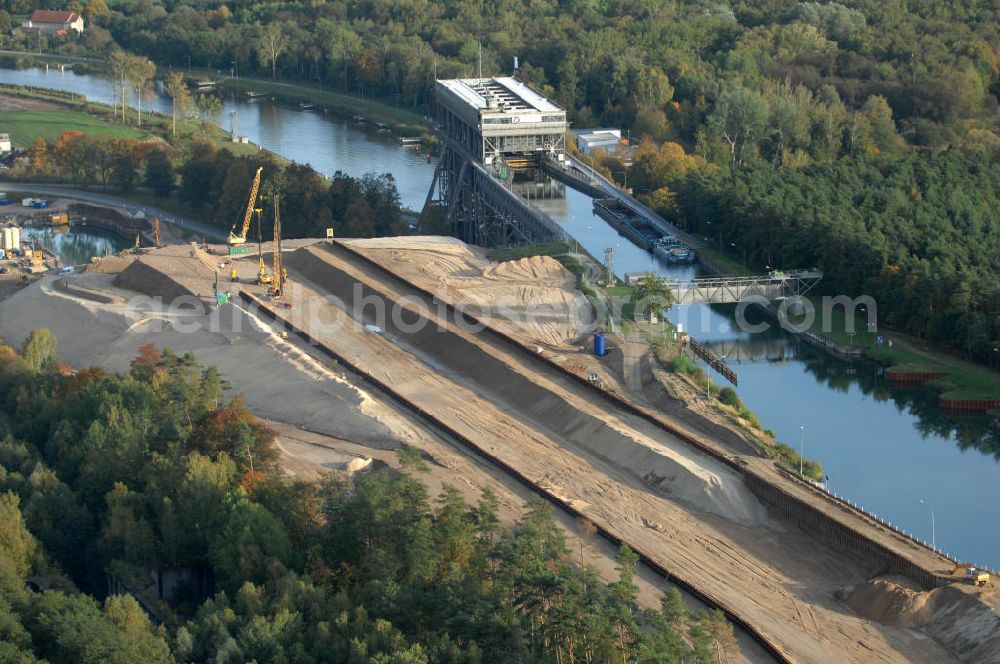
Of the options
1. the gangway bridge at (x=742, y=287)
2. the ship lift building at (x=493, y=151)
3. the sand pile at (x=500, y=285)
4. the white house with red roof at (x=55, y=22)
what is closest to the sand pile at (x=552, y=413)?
the sand pile at (x=500, y=285)

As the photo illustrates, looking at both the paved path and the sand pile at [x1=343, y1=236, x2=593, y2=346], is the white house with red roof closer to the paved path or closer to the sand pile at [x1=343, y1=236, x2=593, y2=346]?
the paved path

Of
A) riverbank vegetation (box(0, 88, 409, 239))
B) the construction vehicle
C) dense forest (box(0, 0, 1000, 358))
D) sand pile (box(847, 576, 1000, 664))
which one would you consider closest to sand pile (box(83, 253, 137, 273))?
riverbank vegetation (box(0, 88, 409, 239))

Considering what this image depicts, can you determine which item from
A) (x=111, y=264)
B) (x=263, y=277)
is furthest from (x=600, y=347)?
(x=111, y=264)

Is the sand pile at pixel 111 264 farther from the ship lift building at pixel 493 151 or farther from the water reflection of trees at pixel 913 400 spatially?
the water reflection of trees at pixel 913 400

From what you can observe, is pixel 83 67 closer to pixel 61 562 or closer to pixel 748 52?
pixel 748 52

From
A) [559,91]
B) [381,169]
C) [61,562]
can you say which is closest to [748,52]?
[559,91]

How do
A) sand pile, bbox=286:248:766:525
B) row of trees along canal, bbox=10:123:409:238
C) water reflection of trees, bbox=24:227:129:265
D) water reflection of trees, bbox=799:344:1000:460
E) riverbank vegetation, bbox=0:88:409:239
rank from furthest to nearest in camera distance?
water reflection of trees, bbox=24:227:129:265, riverbank vegetation, bbox=0:88:409:239, row of trees along canal, bbox=10:123:409:238, water reflection of trees, bbox=799:344:1000:460, sand pile, bbox=286:248:766:525
